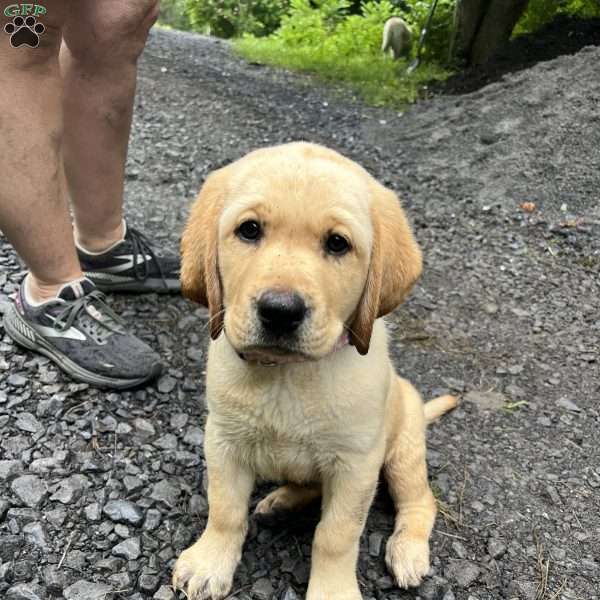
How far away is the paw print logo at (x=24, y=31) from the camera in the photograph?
2.55 m

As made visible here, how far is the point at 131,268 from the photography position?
379 cm

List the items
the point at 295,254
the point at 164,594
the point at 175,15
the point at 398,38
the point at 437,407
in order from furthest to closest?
the point at 175,15, the point at 398,38, the point at 437,407, the point at 164,594, the point at 295,254

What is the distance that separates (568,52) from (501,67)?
0.79 metres

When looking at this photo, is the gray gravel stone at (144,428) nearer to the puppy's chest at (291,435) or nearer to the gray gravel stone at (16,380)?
the gray gravel stone at (16,380)

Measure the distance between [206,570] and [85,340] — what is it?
1.28 meters

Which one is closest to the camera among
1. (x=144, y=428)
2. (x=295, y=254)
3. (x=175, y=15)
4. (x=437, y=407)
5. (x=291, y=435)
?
(x=295, y=254)

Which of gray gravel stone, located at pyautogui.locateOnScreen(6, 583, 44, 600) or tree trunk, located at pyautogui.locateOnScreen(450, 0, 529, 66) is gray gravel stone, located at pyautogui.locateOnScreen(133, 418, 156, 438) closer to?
gray gravel stone, located at pyautogui.locateOnScreen(6, 583, 44, 600)

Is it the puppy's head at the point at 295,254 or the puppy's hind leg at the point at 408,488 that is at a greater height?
the puppy's head at the point at 295,254

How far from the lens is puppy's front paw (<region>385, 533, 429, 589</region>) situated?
245 cm

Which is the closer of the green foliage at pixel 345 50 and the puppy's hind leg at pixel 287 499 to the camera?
the puppy's hind leg at pixel 287 499

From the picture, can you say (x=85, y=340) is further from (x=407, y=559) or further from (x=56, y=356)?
(x=407, y=559)

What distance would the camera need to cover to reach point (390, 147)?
288 inches

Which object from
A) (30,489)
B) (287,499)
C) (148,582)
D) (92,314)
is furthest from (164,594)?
(92,314)

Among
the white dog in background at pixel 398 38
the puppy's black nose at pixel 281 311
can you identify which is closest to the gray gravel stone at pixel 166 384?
the puppy's black nose at pixel 281 311
